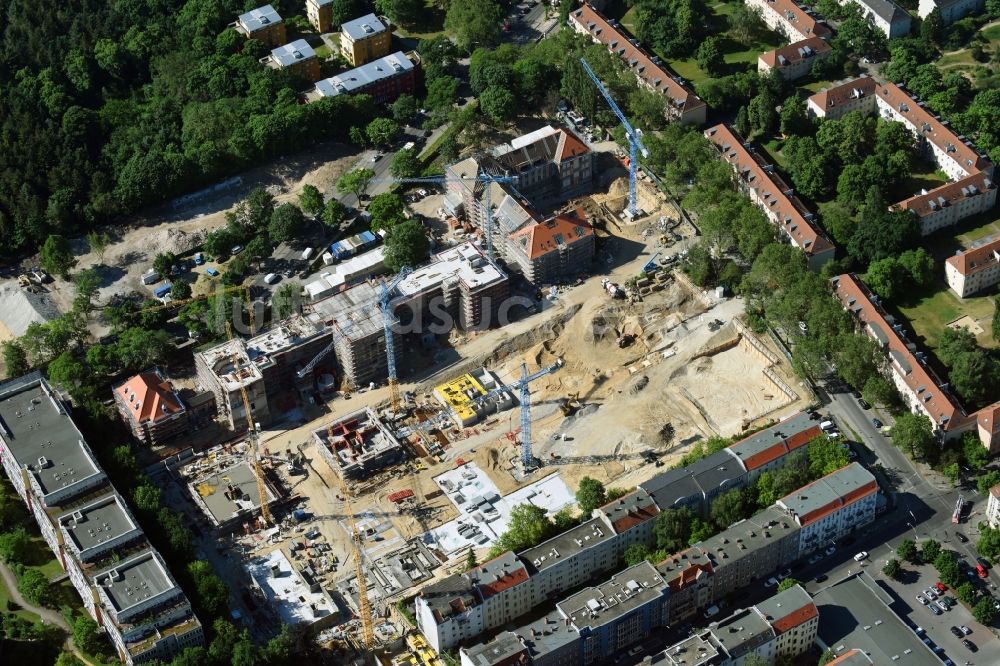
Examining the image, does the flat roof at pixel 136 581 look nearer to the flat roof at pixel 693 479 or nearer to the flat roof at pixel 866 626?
the flat roof at pixel 693 479

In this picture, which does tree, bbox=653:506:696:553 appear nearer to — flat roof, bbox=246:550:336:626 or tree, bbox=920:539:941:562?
tree, bbox=920:539:941:562

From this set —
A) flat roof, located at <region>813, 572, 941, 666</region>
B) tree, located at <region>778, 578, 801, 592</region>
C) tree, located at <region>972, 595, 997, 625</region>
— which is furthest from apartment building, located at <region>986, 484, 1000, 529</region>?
tree, located at <region>778, 578, 801, 592</region>

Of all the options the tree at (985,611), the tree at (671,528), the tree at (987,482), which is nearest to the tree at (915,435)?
the tree at (987,482)

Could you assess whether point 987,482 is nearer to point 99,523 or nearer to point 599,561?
point 599,561

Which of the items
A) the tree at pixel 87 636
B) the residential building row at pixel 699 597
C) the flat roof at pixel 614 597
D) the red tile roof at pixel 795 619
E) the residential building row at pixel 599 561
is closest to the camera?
the red tile roof at pixel 795 619

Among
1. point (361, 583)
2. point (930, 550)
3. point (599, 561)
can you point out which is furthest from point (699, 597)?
point (361, 583)

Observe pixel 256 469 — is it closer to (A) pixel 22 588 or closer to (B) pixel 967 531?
(A) pixel 22 588
